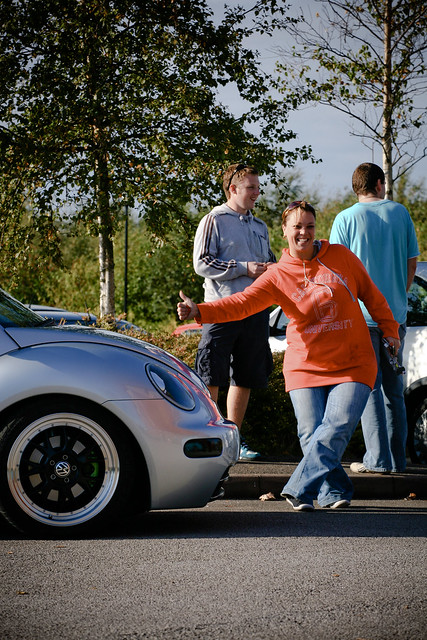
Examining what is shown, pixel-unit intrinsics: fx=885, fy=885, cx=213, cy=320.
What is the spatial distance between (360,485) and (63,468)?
2.55 m

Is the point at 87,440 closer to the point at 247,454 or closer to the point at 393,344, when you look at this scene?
the point at 393,344

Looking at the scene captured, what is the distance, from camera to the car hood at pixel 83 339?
4.66 metres

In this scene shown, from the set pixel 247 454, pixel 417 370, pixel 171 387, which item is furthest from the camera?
pixel 417 370

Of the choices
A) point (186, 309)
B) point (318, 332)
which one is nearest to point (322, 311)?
point (318, 332)

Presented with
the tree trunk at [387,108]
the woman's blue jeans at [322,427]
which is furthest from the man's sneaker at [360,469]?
the tree trunk at [387,108]

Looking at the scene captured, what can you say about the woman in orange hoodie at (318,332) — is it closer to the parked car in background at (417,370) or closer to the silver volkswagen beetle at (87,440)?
the silver volkswagen beetle at (87,440)

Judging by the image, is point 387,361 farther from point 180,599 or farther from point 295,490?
point 180,599

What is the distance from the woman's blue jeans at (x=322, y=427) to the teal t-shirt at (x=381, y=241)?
116cm

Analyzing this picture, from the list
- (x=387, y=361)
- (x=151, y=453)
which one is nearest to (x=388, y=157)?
(x=387, y=361)

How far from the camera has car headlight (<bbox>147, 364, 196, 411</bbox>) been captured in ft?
15.3

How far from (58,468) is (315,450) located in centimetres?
156

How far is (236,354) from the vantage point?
6.53m

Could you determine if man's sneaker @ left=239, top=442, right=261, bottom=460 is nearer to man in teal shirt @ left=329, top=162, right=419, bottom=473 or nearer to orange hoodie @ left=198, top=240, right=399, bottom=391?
man in teal shirt @ left=329, top=162, right=419, bottom=473

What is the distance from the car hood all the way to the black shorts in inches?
49.7
